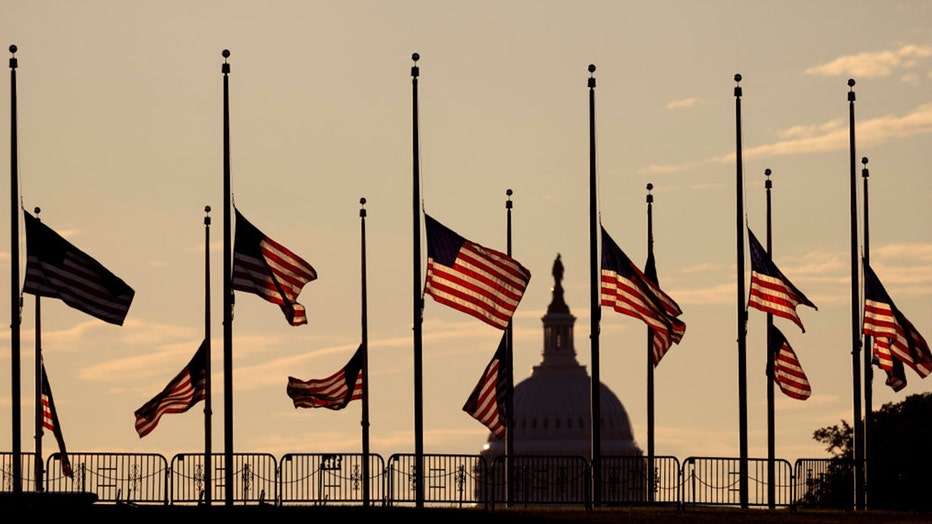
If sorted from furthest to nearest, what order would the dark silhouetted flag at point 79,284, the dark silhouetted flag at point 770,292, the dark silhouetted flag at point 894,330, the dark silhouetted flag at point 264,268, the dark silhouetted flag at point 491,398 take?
the dark silhouetted flag at point 491,398 → the dark silhouetted flag at point 894,330 → the dark silhouetted flag at point 770,292 → the dark silhouetted flag at point 264,268 → the dark silhouetted flag at point 79,284

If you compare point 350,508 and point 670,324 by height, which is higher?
point 670,324

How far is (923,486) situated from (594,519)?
4083cm

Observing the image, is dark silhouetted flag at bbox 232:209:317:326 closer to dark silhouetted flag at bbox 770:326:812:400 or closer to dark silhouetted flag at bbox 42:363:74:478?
dark silhouetted flag at bbox 42:363:74:478

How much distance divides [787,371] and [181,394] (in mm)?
14137

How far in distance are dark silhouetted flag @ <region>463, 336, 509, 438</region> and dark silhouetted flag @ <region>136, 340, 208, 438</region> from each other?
629 centimetres

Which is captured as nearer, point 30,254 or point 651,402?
point 30,254

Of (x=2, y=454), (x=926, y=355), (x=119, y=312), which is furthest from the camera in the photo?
(x=926, y=355)

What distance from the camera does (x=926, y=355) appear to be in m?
67.7

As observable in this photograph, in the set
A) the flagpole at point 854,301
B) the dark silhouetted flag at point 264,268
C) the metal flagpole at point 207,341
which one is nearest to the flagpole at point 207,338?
the metal flagpole at point 207,341

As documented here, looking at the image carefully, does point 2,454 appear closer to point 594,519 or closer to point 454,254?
point 454,254

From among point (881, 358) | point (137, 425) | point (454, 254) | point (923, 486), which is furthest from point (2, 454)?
point (923, 486)

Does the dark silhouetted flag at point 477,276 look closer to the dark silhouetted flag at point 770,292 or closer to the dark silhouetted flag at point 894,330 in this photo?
the dark silhouetted flag at point 770,292

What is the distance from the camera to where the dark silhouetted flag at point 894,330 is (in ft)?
222

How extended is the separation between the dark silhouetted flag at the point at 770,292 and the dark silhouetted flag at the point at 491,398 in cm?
658
